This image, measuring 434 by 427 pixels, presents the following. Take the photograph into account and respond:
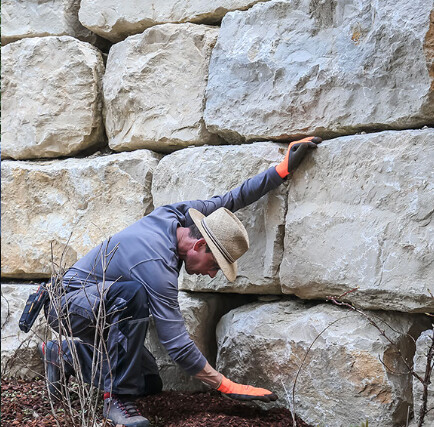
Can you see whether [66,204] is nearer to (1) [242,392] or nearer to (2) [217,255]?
(2) [217,255]

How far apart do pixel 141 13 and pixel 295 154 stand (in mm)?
1502

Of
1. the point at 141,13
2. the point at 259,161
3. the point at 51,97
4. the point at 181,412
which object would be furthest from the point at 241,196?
the point at 51,97

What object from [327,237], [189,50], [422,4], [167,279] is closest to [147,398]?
[167,279]

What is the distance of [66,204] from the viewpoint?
3928mm

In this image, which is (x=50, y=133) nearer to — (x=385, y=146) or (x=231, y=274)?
(x=231, y=274)

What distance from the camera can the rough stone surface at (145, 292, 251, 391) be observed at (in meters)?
3.43

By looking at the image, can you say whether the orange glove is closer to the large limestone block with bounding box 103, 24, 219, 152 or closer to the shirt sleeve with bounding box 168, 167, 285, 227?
the shirt sleeve with bounding box 168, 167, 285, 227

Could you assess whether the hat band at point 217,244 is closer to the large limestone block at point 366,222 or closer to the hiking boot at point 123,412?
the large limestone block at point 366,222

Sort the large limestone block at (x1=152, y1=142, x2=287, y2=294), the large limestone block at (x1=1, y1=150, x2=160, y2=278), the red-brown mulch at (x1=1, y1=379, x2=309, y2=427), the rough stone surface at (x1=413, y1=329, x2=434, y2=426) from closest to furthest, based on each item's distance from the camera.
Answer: the rough stone surface at (x1=413, y1=329, x2=434, y2=426), the red-brown mulch at (x1=1, y1=379, x2=309, y2=427), the large limestone block at (x1=152, y1=142, x2=287, y2=294), the large limestone block at (x1=1, y1=150, x2=160, y2=278)

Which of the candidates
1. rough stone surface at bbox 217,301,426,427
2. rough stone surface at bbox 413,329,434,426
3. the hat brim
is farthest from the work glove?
rough stone surface at bbox 413,329,434,426

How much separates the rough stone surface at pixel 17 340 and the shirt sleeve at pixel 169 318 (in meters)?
1.17

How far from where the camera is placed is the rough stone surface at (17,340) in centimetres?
385

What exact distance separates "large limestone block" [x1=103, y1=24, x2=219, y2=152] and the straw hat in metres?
0.74

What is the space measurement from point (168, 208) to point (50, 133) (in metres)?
1.21
